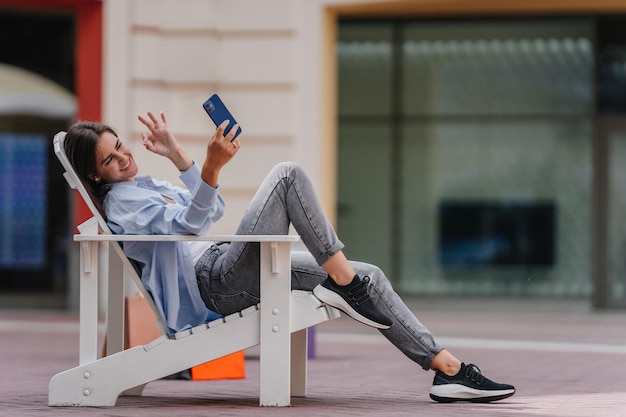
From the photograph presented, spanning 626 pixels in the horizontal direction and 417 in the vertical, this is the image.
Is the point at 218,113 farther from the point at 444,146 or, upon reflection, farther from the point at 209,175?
the point at 444,146

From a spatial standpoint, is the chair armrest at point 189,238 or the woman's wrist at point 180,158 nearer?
the chair armrest at point 189,238

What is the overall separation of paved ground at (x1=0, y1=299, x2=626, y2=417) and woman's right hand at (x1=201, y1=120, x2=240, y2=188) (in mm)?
993

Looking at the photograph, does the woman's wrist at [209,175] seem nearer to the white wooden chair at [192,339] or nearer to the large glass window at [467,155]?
the white wooden chair at [192,339]

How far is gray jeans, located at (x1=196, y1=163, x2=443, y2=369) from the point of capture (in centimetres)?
521

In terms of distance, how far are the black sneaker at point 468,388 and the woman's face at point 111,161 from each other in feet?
5.40

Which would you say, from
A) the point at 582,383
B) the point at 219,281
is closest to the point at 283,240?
the point at 219,281

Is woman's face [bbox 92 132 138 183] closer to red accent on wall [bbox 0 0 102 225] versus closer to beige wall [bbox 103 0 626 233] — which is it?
beige wall [bbox 103 0 626 233]

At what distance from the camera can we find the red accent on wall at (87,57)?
41.7ft

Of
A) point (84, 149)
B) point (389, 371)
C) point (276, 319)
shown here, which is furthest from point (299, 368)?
point (389, 371)

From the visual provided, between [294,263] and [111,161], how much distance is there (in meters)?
0.93

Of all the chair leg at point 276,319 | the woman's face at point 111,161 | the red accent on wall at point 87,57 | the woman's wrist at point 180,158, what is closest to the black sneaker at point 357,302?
the chair leg at point 276,319

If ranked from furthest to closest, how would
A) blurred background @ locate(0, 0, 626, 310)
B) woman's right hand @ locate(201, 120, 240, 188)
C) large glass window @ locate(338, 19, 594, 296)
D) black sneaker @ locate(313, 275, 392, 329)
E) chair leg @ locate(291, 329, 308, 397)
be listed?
large glass window @ locate(338, 19, 594, 296), blurred background @ locate(0, 0, 626, 310), chair leg @ locate(291, 329, 308, 397), black sneaker @ locate(313, 275, 392, 329), woman's right hand @ locate(201, 120, 240, 188)

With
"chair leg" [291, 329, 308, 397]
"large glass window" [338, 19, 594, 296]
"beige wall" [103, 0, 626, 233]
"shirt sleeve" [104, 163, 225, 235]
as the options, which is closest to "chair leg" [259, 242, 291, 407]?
"shirt sleeve" [104, 163, 225, 235]

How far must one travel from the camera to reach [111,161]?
5.33 meters
